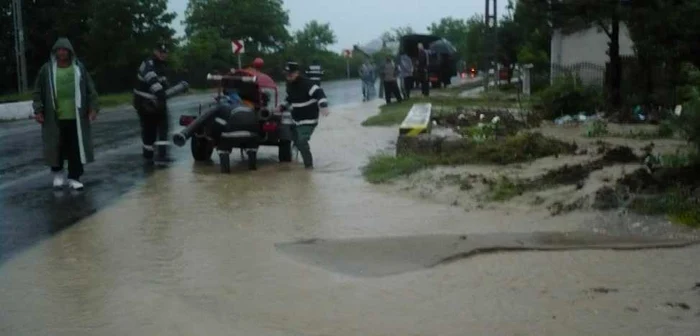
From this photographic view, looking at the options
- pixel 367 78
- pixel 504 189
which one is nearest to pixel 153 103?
pixel 504 189

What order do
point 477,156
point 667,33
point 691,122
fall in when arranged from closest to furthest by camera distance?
point 691,122
point 477,156
point 667,33

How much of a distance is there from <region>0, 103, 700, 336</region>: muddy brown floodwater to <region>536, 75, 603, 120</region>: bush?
11179 mm

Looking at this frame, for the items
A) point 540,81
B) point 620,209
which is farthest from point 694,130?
point 540,81

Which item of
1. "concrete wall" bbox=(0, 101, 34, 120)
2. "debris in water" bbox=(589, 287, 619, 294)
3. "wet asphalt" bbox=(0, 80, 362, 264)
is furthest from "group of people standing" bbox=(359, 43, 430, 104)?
"debris in water" bbox=(589, 287, 619, 294)

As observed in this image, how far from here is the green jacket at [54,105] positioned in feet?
37.3

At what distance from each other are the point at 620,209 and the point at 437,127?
8689mm

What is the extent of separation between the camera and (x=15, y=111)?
31078mm

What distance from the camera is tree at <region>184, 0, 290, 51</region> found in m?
69.5

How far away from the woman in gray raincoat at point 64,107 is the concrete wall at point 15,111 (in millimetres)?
19761

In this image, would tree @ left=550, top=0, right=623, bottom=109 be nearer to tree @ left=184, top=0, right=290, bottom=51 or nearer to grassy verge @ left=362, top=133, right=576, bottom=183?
grassy verge @ left=362, top=133, right=576, bottom=183

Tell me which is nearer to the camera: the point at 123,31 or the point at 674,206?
the point at 674,206

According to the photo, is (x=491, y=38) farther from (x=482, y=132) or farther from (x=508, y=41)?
(x=482, y=132)

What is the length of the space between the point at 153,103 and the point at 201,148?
1.08 m

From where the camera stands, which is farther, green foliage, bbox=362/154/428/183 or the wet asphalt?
green foliage, bbox=362/154/428/183
